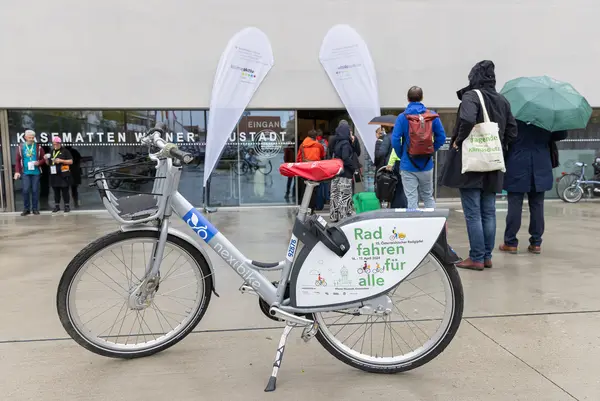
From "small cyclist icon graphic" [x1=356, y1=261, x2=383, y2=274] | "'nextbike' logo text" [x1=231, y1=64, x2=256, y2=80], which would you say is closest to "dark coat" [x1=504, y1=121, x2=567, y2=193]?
"small cyclist icon graphic" [x1=356, y1=261, x2=383, y2=274]

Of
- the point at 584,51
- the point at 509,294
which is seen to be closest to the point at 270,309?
the point at 509,294

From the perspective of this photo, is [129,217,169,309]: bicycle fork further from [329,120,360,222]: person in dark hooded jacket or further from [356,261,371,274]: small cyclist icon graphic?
[329,120,360,222]: person in dark hooded jacket

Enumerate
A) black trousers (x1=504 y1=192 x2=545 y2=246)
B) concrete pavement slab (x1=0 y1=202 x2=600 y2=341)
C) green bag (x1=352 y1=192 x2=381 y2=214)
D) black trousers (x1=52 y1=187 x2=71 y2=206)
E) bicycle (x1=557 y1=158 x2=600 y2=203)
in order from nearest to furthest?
concrete pavement slab (x1=0 y1=202 x2=600 y2=341), black trousers (x1=504 y1=192 x2=545 y2=246), green bag (x1=352 y1=192 x2=381 y2=214), black trousers (x1=52 y1=187 x2=71 y2=206), bicycle (x1=557 y1=158 x2=600 y2=203)

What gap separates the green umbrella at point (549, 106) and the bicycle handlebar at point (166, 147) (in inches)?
158

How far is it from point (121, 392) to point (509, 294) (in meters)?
3.38

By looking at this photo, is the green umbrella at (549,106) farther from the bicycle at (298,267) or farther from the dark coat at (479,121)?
the bicycle at (298,267)

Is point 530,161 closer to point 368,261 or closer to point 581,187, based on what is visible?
point 368,261

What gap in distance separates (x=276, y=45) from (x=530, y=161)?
22.4 ft

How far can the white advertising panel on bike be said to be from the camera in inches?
105

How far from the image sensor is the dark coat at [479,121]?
183 inches

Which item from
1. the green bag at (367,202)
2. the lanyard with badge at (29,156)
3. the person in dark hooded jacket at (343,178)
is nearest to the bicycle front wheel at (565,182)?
the person in dark hooded jacket at (343,178)

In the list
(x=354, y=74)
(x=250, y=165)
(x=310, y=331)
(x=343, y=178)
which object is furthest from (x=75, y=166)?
(x=310, y=331)

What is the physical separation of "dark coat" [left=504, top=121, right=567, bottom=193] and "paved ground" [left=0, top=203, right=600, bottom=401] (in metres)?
1.02

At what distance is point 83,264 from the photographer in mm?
Result: 2795
